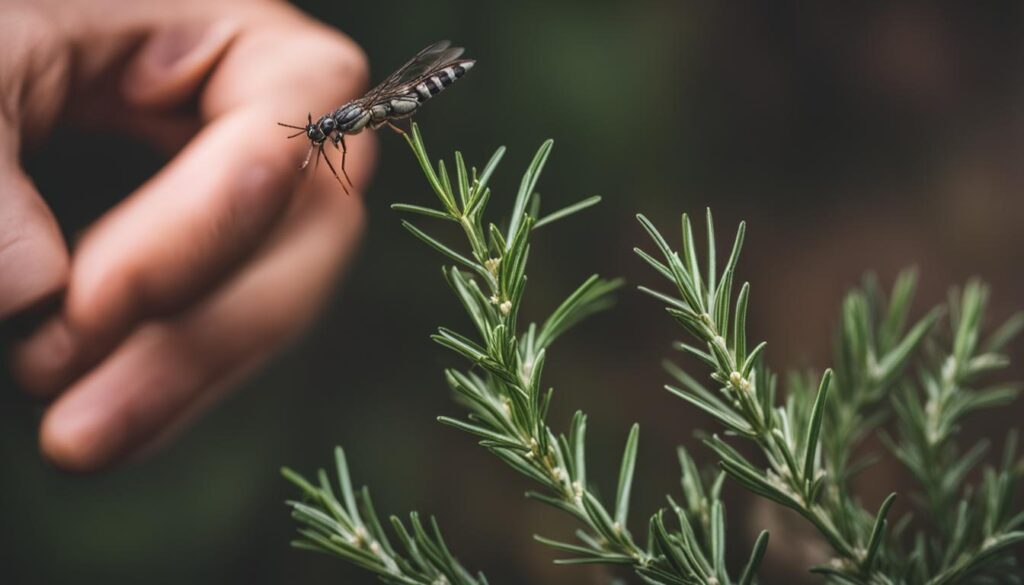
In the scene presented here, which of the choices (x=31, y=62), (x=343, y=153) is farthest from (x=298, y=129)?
(x=31, y=62)

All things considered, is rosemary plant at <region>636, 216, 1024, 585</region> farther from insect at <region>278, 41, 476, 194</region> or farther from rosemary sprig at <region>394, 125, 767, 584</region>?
insect at <region>278, 41, 476, 194</region>

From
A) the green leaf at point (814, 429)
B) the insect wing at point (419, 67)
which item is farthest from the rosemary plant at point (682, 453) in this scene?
the insect wing at point (419, 67)

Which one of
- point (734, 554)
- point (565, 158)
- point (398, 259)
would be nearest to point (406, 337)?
point (398, 259)

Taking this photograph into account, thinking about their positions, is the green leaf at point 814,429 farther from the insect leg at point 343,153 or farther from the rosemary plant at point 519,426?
the insect leg at point 343,153

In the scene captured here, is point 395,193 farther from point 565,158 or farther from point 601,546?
point 601,546

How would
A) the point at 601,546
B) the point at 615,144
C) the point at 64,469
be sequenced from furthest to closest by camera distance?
the point at 615,144 → the point at 64,469 → the point at 601,546

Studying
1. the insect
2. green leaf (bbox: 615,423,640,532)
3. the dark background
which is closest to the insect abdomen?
the insect
